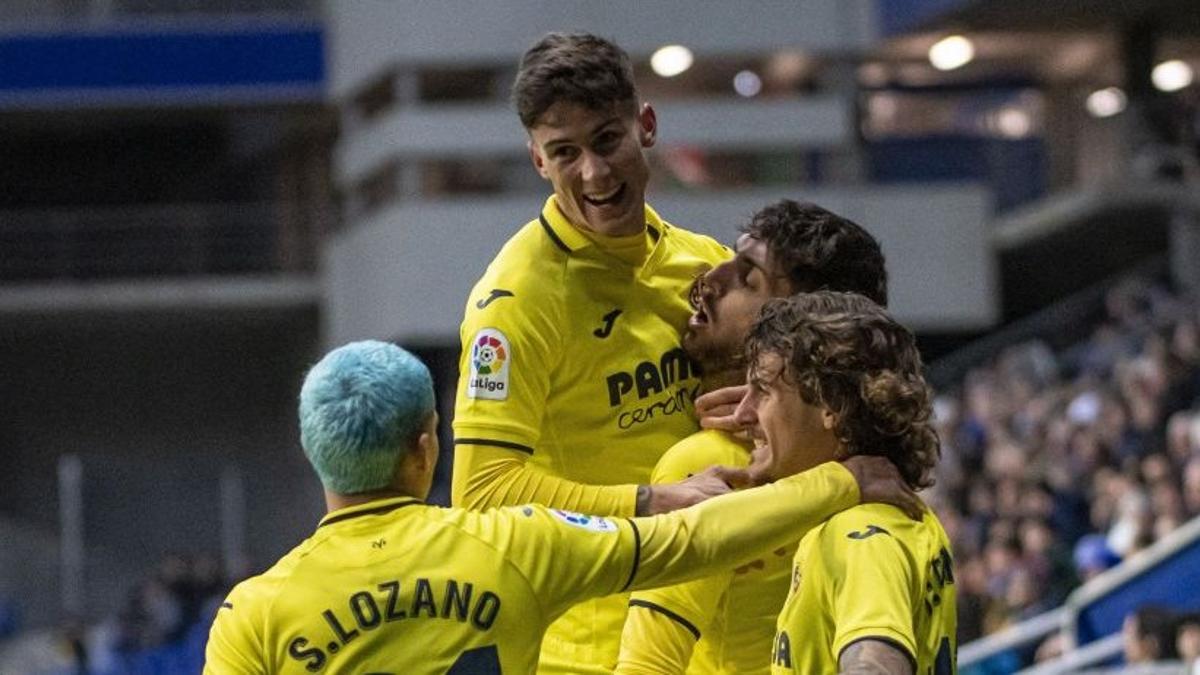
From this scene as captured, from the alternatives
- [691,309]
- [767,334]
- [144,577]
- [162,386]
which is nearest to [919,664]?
[767,334]

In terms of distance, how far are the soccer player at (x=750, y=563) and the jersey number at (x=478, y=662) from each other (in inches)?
20.6

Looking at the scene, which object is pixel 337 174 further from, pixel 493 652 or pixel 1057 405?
pixel 493 652

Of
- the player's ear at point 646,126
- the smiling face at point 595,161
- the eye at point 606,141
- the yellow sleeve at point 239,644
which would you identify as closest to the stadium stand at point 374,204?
the player's ear at point 646,126

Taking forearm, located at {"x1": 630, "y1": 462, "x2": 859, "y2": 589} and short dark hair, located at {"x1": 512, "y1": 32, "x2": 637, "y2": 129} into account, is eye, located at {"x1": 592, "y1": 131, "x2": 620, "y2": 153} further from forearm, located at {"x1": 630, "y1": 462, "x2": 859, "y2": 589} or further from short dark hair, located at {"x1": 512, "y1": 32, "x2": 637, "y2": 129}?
forearm, located at {"x1": 630, "y1": 462, "x2": 859, "y2": 589}

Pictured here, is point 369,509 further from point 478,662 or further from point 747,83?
point 747,83

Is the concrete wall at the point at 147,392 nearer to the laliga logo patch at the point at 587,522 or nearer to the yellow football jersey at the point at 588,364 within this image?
the yellow football jersey at the point at 588,364

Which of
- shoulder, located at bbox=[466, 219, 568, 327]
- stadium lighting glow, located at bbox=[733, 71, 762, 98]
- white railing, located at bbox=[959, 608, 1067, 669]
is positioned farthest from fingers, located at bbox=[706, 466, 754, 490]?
stadium lighting glow, located at bbox=[733, 71, 762, 98]

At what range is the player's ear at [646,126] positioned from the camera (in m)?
4.93

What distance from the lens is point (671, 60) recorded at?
2539cm

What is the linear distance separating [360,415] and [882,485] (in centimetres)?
86

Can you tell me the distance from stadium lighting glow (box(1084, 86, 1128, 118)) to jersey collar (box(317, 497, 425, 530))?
20.6 m

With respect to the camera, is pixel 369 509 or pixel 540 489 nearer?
pixel 369 509

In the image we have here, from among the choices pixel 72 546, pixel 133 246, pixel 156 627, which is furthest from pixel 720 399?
pixel 133 246

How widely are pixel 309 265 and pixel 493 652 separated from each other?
2455 centimetres
